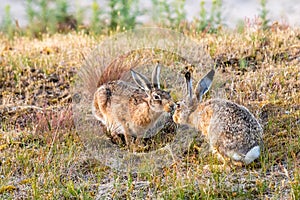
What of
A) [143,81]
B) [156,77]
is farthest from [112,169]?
[156,77]

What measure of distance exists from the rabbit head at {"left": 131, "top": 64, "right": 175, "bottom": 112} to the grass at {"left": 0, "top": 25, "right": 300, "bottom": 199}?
60 cm

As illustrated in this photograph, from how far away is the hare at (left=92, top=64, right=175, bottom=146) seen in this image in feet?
24.5

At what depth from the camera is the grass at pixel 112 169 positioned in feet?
21.2

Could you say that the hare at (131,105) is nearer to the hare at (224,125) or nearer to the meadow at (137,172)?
the hare at (224,125)

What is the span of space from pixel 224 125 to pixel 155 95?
1.00m

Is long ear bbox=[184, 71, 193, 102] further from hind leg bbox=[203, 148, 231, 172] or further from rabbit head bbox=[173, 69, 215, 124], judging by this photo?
hind leg bbox=[203, 148, 231, 172]

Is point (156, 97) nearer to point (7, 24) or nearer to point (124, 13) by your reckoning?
point (124, 13)

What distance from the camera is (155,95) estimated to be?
7406 millimetres

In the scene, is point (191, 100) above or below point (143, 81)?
below

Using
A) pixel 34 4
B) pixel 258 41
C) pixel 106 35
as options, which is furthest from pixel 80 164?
pixel 34 4

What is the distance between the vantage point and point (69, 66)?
10.5 metres

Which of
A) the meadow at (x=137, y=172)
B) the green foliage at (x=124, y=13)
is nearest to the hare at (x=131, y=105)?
the meadow at (x=137, y=172)

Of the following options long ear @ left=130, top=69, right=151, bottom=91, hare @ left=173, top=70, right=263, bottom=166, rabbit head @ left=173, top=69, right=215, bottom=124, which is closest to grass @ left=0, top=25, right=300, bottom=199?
hare @ left=173, top=70, right=263, bottom=166

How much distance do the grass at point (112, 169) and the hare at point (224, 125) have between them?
0.61 ft
